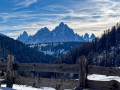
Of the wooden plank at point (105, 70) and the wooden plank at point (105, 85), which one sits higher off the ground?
the wooden plank at point (105, 70)

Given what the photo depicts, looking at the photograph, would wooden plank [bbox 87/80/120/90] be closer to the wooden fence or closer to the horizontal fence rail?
the wooden fence

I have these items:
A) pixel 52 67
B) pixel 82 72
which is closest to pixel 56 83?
pixel 52 67

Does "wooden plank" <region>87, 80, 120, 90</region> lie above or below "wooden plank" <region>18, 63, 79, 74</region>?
below

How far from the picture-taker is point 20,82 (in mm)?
10023

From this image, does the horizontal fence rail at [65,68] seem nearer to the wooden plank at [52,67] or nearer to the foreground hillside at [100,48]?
the wooden plank at [52,67]

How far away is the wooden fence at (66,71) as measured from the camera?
7664mm

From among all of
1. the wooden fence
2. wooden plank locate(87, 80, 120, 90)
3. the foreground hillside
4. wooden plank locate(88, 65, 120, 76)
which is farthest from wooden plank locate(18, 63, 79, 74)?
the foreground hillside

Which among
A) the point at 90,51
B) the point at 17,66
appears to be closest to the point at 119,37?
the point at 90,51

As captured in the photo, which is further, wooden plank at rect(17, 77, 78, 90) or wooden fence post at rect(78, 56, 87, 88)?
wooden plank at rect(17, 77, 78, 90)

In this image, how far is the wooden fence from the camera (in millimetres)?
7664

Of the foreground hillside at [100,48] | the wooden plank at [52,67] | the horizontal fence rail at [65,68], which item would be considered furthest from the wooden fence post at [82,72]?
the foreground hillside at [100,48]

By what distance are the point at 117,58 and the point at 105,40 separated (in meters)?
36.2

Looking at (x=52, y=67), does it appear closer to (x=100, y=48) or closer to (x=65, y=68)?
(x=65, y=68)

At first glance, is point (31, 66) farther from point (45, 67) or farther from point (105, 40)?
point (105, 40)
